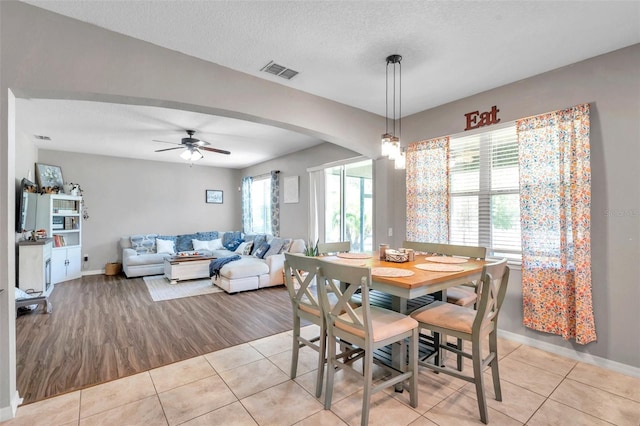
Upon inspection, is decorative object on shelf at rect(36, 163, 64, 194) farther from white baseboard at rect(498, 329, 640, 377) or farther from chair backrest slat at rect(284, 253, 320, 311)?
white baseboard at rect(498, 329, 640, 377)

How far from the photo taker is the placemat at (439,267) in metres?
2.14

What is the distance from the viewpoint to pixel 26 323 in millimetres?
3541

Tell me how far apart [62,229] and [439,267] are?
6.73 metres

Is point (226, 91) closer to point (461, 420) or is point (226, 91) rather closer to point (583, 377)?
point (461, 420)

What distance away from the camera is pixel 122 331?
333cm

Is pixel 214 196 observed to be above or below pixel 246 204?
above

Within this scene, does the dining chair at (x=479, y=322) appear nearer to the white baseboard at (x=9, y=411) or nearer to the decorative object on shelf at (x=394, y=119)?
the decorative object on shelf at (x=394, y=119)

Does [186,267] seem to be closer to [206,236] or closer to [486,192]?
[206,236]

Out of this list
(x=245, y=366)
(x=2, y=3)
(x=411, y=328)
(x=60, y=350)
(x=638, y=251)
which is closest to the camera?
(x=2, y=3)

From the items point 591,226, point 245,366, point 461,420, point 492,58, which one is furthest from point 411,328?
point 492,58

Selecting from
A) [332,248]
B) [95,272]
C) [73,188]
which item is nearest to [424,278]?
[332,248]

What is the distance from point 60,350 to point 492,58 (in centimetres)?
486

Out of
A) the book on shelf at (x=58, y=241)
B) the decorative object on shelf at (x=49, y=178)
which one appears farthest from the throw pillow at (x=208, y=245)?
the decorative object on shelf at (x=49, y=178)

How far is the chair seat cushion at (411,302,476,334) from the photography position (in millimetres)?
1968
